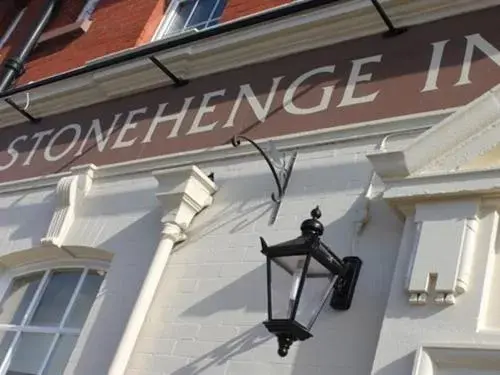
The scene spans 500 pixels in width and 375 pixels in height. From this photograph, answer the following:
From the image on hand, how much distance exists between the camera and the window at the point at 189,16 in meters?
7.72

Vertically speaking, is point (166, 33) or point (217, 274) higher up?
point (166, 33)

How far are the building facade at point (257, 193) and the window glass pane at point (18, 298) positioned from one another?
20 millimetres

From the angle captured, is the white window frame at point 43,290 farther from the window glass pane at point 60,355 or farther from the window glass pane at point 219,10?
the window glass pane at point 219,10

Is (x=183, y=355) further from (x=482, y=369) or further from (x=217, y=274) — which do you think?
(x=482, y=369)

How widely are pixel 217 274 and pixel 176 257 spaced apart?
459mm

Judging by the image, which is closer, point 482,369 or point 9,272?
point 482,369

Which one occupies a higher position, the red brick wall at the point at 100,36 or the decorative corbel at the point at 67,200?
the red brick wall at the point at 100,36

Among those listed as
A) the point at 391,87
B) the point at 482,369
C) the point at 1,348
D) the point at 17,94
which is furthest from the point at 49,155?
the point at 482,369

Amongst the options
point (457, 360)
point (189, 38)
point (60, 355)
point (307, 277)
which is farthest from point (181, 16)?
point (457, 360)

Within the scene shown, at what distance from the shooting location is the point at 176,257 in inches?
202

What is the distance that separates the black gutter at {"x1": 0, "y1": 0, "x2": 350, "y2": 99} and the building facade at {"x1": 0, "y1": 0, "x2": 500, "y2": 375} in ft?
0.05

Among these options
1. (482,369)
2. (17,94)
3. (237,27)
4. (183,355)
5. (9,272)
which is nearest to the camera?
(482,369)

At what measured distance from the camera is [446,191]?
3.73 metres

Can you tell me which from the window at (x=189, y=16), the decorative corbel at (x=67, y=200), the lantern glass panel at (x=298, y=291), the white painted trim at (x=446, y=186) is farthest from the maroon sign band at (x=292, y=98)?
the window at (x=189, y=16)
